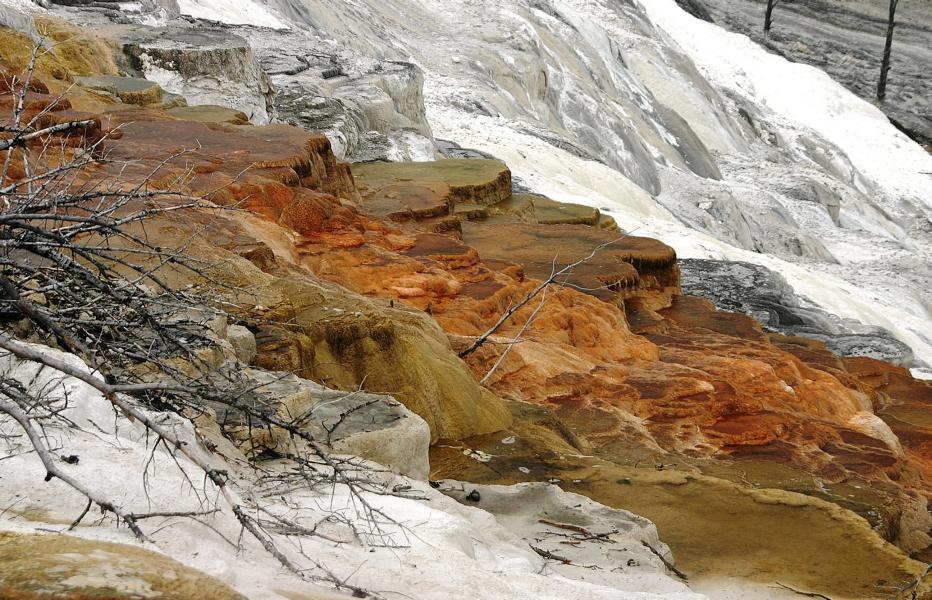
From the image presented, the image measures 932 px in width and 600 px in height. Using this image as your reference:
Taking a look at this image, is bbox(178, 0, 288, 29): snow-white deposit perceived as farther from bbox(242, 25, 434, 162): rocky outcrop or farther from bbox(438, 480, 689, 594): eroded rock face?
A: bbox(438, 480, 689, 594): eroded rock face

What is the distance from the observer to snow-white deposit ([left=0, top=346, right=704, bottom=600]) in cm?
230

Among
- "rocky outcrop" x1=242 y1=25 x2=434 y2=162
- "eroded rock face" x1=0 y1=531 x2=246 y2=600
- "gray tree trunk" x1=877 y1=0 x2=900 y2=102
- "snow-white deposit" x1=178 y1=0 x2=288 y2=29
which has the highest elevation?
"eroded rock face" x1=0 y1=531 x2=246 y2=600

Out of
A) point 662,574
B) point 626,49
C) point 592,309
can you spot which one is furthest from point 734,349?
point 626,49

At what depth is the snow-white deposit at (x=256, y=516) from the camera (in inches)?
90.7

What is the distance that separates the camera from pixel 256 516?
8.79ft

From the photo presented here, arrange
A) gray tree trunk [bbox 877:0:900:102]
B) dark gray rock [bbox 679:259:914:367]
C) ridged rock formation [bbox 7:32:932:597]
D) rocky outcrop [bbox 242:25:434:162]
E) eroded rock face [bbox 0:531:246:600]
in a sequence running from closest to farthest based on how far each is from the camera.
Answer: eroded rock face [bbox 0:531:246:600] → ridged rock formation [bbox 7:32:932:597] → dark gray rock [bbox 679:259:914:367] → rocky outcrop [bbox 242:25:434:162] → gray tree trunk [bbox 877:0:900:102]

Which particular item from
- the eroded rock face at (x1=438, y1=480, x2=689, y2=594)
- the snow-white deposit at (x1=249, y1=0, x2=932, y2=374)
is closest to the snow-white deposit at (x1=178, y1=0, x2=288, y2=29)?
the snow-white deposit at (x1=249, y1=0, x2=932, y2=374)

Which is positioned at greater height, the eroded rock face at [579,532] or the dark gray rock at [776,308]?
the eroded rock face at [579,532]

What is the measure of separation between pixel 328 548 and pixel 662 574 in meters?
1.44

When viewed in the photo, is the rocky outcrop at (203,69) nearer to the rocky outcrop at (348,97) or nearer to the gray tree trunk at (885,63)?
the rocky outcrop at (348,97)

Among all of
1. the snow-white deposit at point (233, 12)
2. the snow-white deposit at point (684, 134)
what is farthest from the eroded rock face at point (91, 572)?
the snow-white deposit at point (233, 12)

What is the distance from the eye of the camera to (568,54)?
909 inches

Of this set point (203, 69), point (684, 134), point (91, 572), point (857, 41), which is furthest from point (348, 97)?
point (857, 41)

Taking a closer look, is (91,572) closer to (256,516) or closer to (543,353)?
(256,516)
